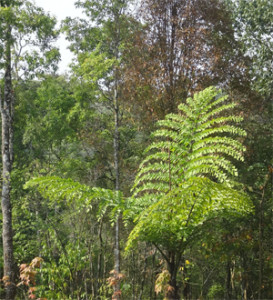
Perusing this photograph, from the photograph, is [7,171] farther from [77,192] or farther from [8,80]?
[77,192]

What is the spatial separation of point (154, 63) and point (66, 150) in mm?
8146

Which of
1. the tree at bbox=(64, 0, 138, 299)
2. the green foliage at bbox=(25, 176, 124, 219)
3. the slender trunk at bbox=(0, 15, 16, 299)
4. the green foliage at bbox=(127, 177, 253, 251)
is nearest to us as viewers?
the green foliage at bbox=(127, 177, 253, 251)

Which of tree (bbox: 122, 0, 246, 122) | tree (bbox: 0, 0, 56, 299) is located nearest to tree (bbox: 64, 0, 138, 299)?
tree (bbox: 0, 0, 56, 299)

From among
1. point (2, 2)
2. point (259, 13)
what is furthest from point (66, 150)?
point (259, 13)

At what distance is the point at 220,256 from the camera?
7.56m

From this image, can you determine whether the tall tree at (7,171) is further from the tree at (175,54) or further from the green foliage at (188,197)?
the green foliage at (188,197)

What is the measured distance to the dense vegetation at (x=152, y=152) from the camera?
2918mm

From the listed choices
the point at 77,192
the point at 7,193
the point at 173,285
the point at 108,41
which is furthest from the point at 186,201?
the point at 108,41

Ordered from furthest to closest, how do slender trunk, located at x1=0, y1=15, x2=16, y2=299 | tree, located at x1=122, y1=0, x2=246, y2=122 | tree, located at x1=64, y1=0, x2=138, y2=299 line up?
tree, located at x1=64, y1=0, x2=138, y2=299, slender trunk, located at x1=0, y1=15, x2=16, y2=299, tree, located at x1=122, y1=0, x2=246, y2=122

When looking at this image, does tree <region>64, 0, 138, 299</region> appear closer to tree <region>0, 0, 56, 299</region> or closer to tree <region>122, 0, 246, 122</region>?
tree <region>0, 0, 56, 299</region>

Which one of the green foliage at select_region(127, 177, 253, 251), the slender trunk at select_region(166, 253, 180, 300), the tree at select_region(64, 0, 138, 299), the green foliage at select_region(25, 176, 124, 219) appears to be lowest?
the slender trunk at select_region(166, 253, 180, 300)

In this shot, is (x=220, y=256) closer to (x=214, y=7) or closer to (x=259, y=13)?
(x=214, y=7)

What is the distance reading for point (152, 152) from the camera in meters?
11.5

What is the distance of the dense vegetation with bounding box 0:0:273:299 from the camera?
2918 mm
